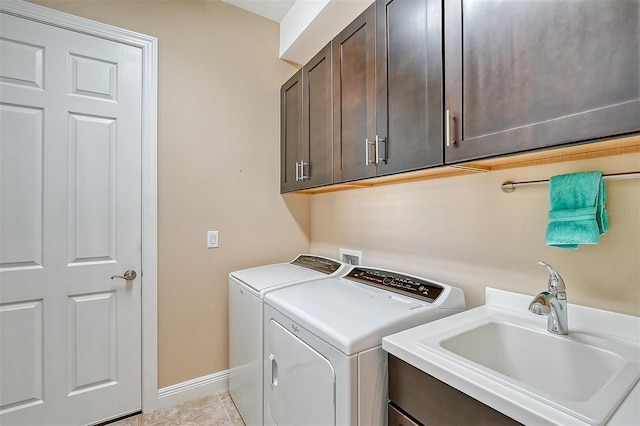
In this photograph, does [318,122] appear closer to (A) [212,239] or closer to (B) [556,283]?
(A) [212,239]

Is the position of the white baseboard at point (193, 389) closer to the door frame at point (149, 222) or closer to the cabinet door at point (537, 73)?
the door frame at point (149, 222)

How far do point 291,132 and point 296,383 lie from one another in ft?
5.38

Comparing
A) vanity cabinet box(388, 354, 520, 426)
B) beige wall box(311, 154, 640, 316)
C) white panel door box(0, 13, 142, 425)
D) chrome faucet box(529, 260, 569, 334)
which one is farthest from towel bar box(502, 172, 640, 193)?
white panel door box(0, 13, 142, 425)

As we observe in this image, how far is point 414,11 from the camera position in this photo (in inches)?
47.3

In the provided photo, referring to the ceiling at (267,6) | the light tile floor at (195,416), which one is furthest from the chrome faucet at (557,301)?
the ceiling at (267,6)

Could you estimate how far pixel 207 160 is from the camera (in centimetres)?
210

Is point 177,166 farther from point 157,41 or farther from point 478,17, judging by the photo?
point 478,17

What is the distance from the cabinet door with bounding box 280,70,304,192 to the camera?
82.1 inches

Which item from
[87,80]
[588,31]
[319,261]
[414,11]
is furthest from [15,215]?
[588,31]

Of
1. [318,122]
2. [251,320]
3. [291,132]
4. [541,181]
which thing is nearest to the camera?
[541,181]

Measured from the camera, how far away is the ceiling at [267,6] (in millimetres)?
2138

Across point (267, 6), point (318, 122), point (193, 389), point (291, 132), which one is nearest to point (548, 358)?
point (318, 122)

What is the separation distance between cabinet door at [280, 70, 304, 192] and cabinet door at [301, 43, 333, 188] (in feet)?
0.28

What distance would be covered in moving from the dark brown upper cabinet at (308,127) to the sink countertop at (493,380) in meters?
0.98
